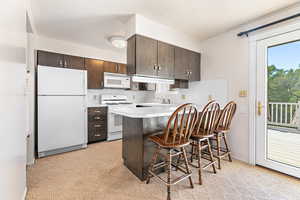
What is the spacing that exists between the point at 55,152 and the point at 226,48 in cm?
400

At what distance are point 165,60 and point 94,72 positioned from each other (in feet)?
6.24

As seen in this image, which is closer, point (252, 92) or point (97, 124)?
point (252, 92)

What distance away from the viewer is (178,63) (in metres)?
2.81

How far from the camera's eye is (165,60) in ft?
8.48

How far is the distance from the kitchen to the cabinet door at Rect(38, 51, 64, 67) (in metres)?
0.02

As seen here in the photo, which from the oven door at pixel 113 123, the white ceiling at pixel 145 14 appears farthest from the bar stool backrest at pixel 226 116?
the oven door at pixel 113 123

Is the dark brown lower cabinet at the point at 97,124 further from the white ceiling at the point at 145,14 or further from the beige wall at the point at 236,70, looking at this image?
the beige wall at the point at 236,70

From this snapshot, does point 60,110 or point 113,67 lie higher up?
point 113,67

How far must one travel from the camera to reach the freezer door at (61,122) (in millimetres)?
2562

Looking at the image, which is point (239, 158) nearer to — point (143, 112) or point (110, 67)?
point (143, 112)

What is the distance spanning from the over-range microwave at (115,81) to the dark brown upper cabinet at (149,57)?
1530 millimetres

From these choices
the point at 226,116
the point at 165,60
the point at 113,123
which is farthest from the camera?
the point at 113,123

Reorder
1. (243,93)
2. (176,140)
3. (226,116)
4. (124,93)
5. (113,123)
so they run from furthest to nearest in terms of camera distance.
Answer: (124,93) → (113,123) → (243,93) → (226,116) → (176,140)

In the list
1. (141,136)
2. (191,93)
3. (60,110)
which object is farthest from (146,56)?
(60,110)
